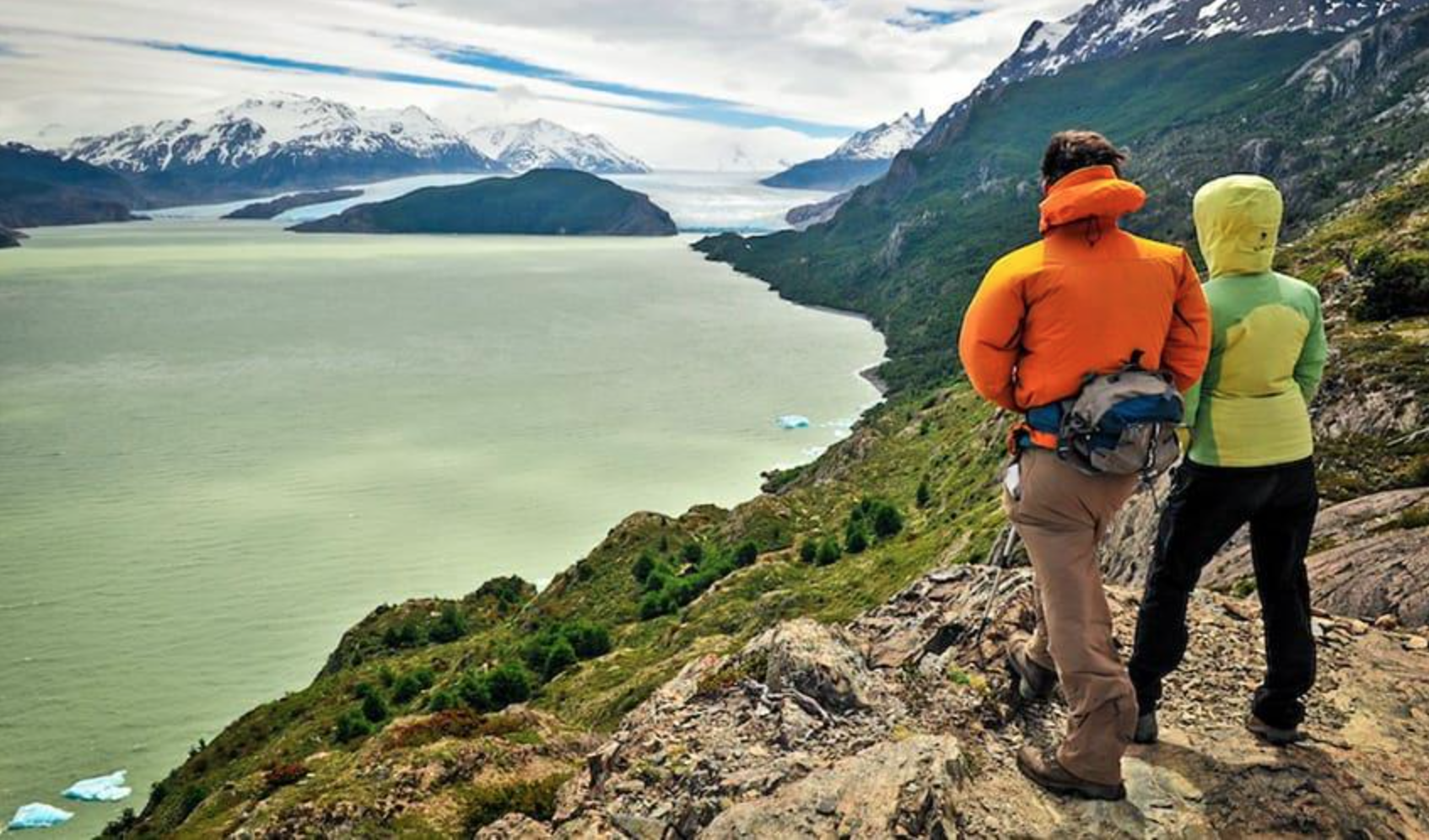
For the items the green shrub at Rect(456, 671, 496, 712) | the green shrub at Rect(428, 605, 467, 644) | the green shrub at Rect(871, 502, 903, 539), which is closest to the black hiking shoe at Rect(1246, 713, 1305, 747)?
the green shrub at Rect(456, 671, 496, 712)

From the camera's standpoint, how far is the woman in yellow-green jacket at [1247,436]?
222 inches

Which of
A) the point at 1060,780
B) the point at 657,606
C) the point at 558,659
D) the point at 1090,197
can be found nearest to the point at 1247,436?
the point at 1090,197

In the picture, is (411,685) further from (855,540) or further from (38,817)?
(855,540)

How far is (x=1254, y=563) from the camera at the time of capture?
605 cm

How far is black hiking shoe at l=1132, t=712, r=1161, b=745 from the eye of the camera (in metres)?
6.23

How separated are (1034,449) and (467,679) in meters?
29.0

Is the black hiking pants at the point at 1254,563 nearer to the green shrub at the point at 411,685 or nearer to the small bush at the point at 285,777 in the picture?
the small bush at the point at 285,777

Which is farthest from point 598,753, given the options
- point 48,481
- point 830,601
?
point 48,481

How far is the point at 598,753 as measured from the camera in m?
8.34

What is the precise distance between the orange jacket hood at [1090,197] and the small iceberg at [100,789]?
42292 millimetres

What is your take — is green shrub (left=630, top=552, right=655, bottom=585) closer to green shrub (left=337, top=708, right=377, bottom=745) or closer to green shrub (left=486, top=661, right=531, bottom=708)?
green shrub (left=486, top=661, right=531, bottom=708)

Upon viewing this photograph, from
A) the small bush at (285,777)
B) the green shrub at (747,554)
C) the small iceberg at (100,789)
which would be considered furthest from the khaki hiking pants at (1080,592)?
the small iceberg at (100,789)

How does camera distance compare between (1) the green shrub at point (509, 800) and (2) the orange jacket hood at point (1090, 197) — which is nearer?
(2) the orange jacket hood at point (1090, 197)

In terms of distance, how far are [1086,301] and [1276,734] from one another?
11.9 ft
